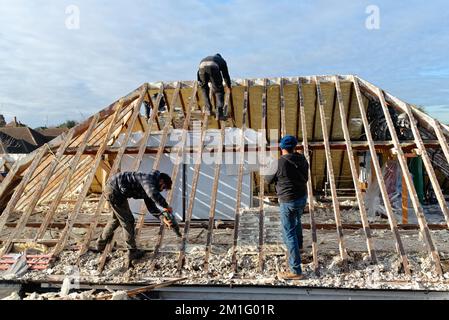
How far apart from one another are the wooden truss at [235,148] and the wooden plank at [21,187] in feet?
0.06

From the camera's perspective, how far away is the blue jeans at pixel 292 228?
464 centimetres

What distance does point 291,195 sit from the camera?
15.4ft

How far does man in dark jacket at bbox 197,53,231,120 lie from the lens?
22.2 ft

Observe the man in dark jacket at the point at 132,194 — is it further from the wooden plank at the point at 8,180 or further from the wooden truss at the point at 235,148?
the wooden plank at the point at 8,180

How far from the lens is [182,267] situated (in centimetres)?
504

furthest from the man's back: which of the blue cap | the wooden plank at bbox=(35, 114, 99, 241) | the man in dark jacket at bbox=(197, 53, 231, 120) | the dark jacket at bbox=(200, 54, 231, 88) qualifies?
the dark jacket at bbox=(200, 54, 231, 88)

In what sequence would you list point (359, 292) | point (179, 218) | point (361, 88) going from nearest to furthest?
point (359, 292) → point (361, 88) → point (179, 218)

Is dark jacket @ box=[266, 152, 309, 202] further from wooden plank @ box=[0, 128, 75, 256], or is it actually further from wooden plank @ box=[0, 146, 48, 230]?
wooden plank @ box=[0, 146, 48, 230]

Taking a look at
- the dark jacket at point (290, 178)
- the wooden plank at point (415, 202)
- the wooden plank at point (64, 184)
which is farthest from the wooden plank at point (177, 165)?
the wooden plank at point (415, 202)

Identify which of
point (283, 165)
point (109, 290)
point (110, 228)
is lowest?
point (109, 290)
